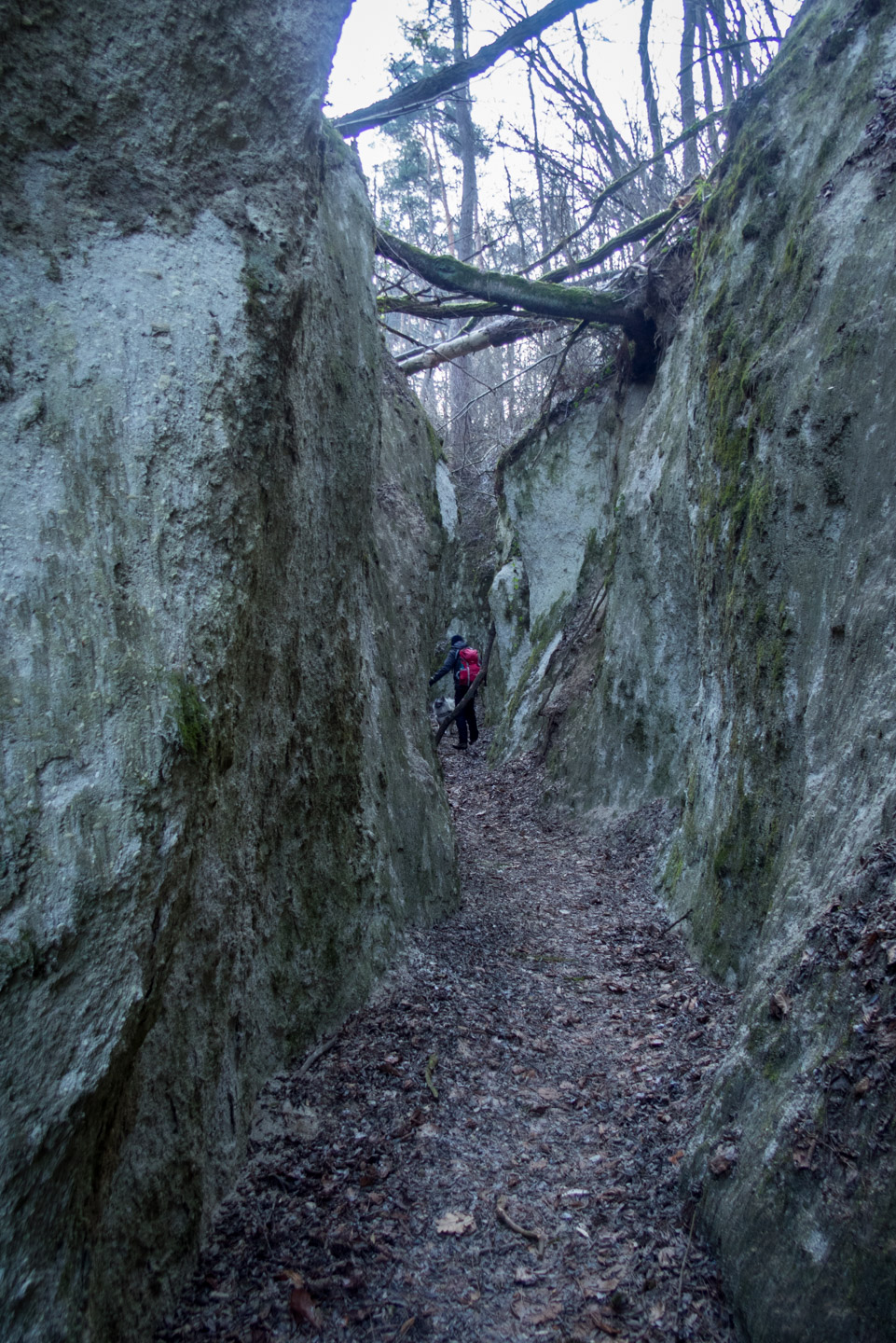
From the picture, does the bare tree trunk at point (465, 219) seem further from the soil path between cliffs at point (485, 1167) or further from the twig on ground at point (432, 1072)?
the twig on ground at point (432, 1072)

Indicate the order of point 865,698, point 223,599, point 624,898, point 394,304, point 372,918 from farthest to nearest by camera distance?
point 394,304 → point 624,898 → point 372,918 → point 865,698 → point 223,599

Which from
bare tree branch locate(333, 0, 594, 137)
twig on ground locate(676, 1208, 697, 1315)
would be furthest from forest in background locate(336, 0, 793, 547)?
twig on ground locate(676, 1208, 697, 1315)

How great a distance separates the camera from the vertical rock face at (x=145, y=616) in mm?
2131

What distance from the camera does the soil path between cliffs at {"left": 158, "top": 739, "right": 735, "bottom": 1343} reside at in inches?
→ 99.8

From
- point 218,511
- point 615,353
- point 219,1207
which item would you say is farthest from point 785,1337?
point 615,353

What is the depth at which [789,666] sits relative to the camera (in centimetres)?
435

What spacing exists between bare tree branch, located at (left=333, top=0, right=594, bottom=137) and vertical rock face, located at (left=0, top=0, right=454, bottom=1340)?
3.07 metres

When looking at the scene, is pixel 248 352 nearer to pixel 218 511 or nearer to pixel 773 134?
pixel 218 511

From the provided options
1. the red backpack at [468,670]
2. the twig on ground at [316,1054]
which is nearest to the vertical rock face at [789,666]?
the twig on ground at [316,1054]

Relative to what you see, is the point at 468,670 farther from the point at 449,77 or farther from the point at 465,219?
the point at 465,219

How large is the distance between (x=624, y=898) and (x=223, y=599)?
196 inches

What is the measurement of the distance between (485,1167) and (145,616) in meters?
2.52

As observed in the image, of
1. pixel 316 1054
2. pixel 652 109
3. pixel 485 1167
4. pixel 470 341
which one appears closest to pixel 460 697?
pixel 470 341

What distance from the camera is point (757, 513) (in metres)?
4.88
